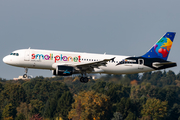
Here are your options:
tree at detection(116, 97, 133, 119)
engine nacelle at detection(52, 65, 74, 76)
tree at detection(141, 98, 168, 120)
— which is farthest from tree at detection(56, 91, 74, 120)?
engine nacelle at detection(52, 65, 74, 76)

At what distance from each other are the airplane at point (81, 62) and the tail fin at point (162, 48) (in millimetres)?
191

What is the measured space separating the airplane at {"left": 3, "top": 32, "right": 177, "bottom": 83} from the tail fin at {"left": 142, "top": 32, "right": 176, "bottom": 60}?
0.63 feet

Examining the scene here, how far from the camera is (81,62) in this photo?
55.8 metres

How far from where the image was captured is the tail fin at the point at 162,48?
198 ft

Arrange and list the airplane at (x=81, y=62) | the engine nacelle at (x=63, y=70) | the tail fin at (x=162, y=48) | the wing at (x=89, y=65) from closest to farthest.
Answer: the engine nacelle at (x=63, y=70), the wing at (x=89, y=65), the airplane at (x=81, y=62), the tail fin at (x=162, y=48)

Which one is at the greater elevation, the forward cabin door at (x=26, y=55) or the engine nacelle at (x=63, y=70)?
the forward cabin door at (x=26, y=55)

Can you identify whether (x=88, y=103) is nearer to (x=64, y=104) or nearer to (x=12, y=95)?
(x=64, y=104)

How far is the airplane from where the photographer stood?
54.4m

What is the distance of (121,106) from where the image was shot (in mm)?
149125

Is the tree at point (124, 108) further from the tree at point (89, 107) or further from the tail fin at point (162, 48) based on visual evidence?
the tail fin at point (162, 48)

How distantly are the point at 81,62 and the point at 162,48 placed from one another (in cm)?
1577

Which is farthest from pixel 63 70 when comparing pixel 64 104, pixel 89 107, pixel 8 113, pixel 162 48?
pixel 64 104

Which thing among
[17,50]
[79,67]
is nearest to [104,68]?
[79,67]

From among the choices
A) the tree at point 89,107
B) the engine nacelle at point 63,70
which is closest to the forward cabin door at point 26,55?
the engine nacelle at point 63,70
